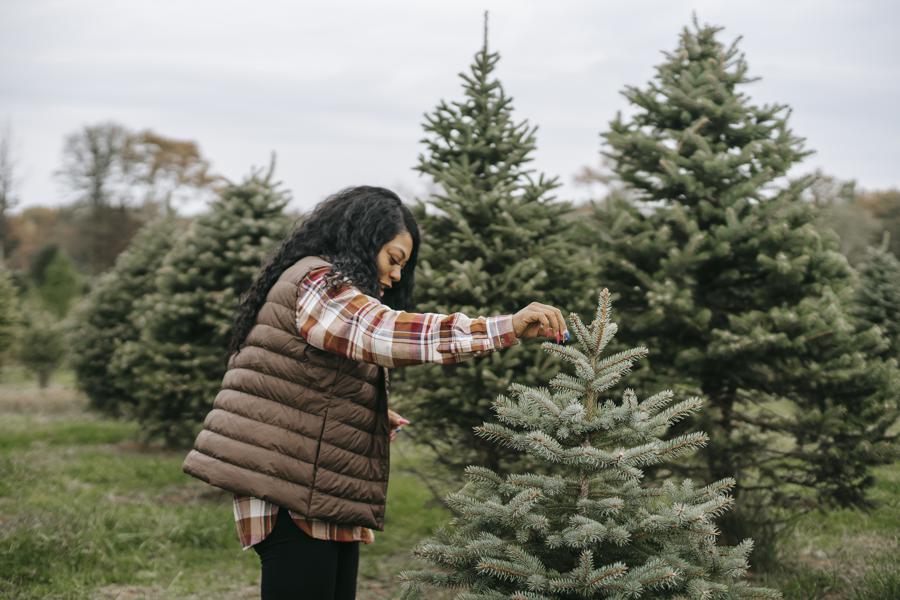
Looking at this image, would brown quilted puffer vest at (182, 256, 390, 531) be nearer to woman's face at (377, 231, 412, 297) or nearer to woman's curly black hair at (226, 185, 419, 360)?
woman's curly black hair at (226, 185, 419, 360)

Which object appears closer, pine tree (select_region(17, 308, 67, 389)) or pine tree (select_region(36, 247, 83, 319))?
pine tree (select_region(17, 308, 67, 389))

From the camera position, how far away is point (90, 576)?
4.76m

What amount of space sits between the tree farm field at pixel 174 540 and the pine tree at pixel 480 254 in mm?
712

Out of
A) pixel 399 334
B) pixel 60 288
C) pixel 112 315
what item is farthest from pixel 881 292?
pixel 60 288

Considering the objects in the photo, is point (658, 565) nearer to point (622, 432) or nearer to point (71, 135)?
point (622, 432)

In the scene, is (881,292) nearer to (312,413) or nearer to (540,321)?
(540,321)

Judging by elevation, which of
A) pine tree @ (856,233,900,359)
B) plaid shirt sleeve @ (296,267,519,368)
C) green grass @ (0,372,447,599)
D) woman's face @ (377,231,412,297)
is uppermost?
pine tree @ (856,233,900,359)

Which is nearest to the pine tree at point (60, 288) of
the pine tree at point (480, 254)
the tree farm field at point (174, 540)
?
the tree farm field at point (174, 540)

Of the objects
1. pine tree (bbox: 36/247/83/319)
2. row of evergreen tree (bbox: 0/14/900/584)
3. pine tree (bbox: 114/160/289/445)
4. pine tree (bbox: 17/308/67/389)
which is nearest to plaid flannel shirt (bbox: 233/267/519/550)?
row of evergreen tree (bbox: 0/14/900/584)

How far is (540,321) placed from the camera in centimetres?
230

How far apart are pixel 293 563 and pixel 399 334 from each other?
0.91 meters

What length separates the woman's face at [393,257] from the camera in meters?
2.73

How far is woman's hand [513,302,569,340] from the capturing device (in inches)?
89.6

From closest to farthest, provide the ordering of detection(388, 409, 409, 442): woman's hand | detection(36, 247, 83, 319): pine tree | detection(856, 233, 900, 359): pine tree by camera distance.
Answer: detection(388, 409, 409, 442): woman's hand → detection(856, 233, 900, 359): pine tree → detection(36, 247, 83, 319): pine tree
